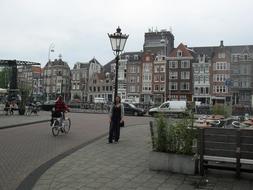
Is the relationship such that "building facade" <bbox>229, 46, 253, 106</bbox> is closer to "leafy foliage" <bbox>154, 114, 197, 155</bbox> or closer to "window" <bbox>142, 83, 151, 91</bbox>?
"window" <bbox>142, 83, 151, 91</bbox>

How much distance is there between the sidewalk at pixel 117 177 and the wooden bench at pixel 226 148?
10.6 inches

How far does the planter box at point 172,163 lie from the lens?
813 centimetres

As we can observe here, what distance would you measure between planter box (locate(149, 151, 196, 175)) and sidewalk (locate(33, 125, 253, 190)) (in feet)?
0.50

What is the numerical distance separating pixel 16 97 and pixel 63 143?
24996 millimetres

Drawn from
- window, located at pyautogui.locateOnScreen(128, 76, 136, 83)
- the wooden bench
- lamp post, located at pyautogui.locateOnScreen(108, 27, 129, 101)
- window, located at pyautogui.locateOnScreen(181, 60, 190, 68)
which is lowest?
the wooden bench

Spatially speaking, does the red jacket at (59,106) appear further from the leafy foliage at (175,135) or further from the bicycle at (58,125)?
the leafy foliage at (175,135)

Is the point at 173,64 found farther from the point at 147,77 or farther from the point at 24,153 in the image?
the point at 24,153

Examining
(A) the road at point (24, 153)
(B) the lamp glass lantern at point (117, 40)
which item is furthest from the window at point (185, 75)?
(A) the road at point (24, 153)

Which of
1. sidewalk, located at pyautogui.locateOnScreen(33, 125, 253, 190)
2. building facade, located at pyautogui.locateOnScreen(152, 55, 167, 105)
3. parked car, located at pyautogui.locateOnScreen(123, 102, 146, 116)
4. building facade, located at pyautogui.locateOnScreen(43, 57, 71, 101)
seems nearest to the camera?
sidewalk, located at pyautogui.locateOnScreen(33, 125, 253, 190)

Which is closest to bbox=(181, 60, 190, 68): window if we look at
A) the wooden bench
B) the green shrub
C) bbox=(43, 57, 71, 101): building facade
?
bbox=(43, 57, 71, 101): building facade

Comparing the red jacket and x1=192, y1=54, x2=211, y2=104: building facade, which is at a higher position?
x1=192, y1=54, x2=211, y2=104: building facade

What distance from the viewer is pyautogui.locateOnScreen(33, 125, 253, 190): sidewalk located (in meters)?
7.16

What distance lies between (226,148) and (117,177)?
6.99 ft

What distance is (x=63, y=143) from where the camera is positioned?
47.0ft
